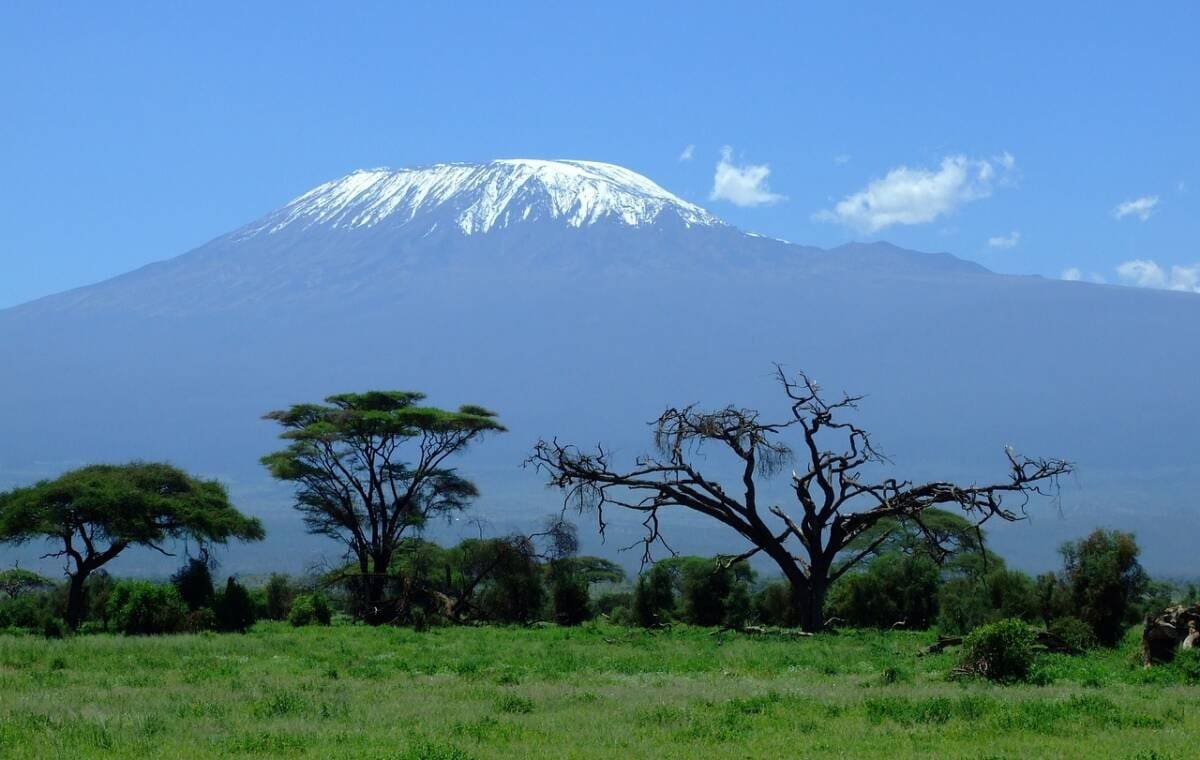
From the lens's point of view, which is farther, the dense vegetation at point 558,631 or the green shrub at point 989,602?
the green shrub at point 989,602

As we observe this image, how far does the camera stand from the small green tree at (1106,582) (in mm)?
28406

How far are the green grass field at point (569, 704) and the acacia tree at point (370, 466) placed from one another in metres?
16.5

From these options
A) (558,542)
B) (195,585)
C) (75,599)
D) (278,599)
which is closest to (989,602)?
(558,542)

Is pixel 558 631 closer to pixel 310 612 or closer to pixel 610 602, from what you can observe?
pixel 310 612

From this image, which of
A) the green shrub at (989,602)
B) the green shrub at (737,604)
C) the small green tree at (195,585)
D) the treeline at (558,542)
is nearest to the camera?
the green shrub at (989,602)

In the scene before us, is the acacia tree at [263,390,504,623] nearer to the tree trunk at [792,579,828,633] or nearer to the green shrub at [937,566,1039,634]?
the tree trunk at [792,579,828,633]

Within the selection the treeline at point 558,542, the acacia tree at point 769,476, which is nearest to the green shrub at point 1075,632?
the treeline at point 558,542

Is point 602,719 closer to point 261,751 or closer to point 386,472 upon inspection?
point 261,751

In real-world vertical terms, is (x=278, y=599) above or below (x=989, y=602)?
above

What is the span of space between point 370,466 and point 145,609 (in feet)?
40.2

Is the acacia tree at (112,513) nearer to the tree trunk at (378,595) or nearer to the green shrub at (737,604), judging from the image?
the tree trunk at (378,595)

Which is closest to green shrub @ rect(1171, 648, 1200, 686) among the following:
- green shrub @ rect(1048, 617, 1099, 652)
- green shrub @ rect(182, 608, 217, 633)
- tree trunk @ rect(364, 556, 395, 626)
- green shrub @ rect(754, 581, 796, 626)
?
green shrub @ rect(1048, 617, 1099, 652)

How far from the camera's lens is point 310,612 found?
3803cm

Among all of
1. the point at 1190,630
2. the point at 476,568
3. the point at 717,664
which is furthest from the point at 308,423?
the point at 1190,630
